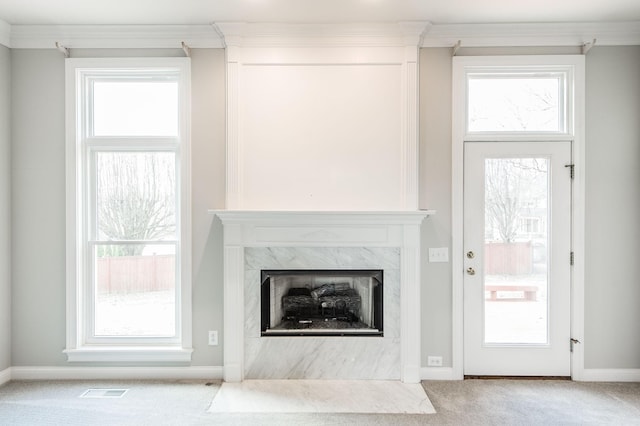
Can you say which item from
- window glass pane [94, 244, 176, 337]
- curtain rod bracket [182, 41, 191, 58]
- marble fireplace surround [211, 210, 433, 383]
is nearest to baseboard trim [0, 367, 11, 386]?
window glass pane [94, 244, 176, 337]

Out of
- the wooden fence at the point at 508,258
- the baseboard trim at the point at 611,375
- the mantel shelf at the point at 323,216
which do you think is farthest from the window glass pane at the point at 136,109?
the baseboard trim at the point at 611,375

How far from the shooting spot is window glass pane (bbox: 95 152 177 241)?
326 centimetres

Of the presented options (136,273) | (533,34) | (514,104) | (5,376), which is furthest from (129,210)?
(533,34)

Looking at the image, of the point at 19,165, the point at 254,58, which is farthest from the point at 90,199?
the point at 254,58

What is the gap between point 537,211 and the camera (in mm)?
3150

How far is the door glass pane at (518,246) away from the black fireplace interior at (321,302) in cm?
93

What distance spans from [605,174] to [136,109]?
12.3 ft

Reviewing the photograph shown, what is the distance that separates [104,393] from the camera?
2.92m

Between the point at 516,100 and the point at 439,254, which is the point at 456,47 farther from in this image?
the point at 439,254

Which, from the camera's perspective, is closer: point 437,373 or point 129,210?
point 437,373

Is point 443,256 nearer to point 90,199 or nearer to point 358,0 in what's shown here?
point 358,0

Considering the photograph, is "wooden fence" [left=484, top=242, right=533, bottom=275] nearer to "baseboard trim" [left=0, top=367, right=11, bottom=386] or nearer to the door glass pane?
the door glass pane

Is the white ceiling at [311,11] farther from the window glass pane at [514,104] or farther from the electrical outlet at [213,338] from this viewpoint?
A: the electrical outlet at [213,338]

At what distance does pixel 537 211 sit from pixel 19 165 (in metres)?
4.09
